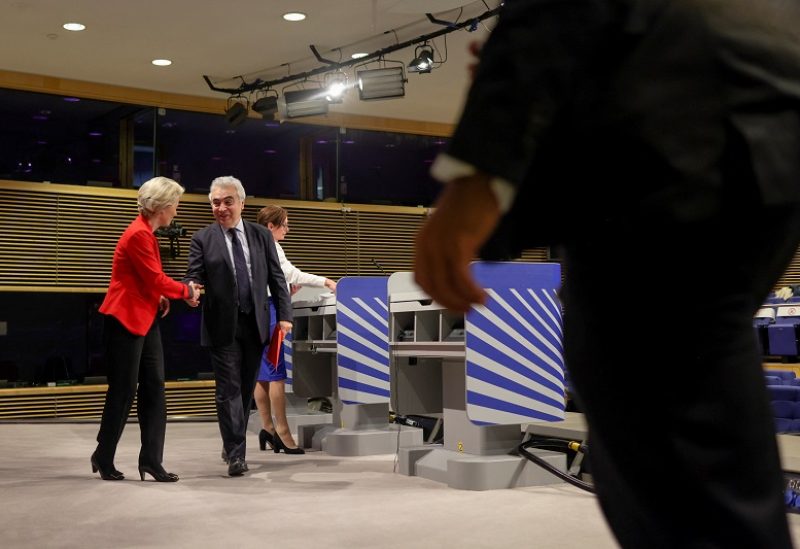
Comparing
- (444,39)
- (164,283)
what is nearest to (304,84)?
(444,39)

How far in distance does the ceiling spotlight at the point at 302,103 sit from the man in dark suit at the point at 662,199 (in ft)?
29.2

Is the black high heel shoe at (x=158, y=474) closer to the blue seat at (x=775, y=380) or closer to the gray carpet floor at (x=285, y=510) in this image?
the gray carpet floor at (x=285, y=510)

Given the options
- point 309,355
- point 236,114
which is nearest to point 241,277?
point 309,355

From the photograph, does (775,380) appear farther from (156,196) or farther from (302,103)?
(302,103)

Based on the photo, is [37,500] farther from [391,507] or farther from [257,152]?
[257,152]

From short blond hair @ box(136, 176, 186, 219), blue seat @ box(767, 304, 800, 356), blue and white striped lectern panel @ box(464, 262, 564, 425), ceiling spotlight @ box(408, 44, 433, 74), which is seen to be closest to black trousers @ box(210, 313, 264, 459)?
short blond hair @ box(136, 176, 186, 219)

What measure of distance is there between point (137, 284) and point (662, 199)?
3.99 m

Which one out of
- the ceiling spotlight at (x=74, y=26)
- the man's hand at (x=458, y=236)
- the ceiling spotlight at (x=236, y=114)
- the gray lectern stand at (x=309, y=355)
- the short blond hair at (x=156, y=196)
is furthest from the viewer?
the ceiling spotlight at (x=236, y=114)

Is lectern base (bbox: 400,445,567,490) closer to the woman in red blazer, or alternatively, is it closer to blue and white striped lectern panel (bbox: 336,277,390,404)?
blue and white striped lectern panel (bbox: 336,277,390,404)

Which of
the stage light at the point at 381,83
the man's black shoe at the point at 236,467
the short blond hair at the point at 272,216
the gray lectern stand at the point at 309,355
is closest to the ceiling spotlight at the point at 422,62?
the stage light at the point at 381,83

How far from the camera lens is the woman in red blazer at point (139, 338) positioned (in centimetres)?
457

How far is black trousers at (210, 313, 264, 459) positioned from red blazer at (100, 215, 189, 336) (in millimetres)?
390

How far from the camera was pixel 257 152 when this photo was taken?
39.9ft

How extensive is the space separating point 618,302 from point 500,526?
253 cm
